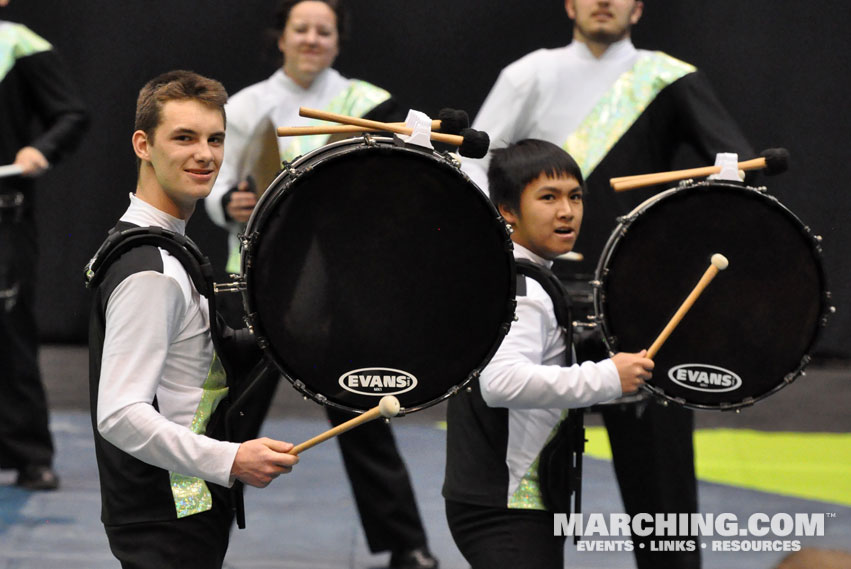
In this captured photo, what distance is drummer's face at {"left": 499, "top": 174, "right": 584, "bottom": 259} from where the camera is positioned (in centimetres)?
305

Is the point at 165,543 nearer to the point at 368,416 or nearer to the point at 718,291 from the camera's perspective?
the point at 368,416

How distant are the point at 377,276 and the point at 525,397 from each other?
492mm

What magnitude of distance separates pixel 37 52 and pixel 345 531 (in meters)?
2.01

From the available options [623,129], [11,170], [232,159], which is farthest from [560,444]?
[11,170]

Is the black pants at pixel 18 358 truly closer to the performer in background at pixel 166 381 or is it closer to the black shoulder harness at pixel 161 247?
the performer in background at pixel 166 381

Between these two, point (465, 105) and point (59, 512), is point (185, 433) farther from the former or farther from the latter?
point (465, 105)

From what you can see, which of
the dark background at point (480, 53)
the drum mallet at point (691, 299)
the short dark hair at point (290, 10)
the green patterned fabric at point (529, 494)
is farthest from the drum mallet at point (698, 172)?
the dark background at point (480, 53)

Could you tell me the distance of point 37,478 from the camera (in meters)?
4.96

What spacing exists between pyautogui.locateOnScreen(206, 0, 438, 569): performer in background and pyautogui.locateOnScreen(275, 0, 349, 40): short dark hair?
0.05 meters

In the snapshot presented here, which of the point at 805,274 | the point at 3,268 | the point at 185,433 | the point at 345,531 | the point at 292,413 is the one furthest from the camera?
the point at 292,413

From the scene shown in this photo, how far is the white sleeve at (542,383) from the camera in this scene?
2.82 m

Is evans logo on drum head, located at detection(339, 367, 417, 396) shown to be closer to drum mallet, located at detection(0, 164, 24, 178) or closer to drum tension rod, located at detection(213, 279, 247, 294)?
drum tension rod, located at detection(213, 279, 247, 294)

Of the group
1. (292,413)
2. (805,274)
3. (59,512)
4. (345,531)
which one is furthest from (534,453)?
(292,413)

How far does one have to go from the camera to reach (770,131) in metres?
6.63
